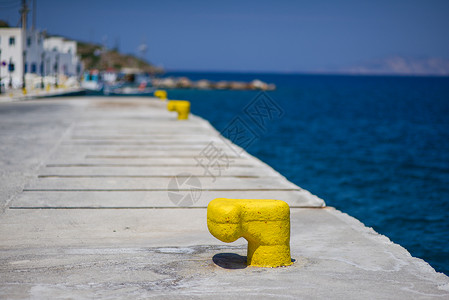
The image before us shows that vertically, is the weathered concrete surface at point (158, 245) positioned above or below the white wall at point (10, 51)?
below

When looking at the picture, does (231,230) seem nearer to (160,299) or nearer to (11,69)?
(160,299)

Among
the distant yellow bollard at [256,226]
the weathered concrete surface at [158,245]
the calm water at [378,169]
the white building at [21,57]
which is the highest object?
the white building at [21,57]

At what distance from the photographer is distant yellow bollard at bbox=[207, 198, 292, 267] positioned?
465 centimetres

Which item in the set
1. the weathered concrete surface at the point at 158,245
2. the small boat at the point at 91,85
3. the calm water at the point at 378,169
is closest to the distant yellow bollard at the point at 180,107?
the calm water at the point at 378,169

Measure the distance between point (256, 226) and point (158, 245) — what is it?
145 centimetres

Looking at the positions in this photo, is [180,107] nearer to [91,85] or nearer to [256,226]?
[256,226]

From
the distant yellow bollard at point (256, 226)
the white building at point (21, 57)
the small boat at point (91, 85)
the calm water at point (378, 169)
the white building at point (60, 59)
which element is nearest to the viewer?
the distant yellow bollard at point (256, 226)

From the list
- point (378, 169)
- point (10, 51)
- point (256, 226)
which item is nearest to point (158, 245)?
point (256, 226)

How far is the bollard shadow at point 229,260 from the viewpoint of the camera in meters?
5.04

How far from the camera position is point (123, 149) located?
1239cm

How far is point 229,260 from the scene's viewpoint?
5215mm

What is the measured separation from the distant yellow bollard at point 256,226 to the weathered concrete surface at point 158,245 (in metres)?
0.18

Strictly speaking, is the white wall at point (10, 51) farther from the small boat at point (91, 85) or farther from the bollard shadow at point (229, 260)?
the bollard shadow at point (229, 260)

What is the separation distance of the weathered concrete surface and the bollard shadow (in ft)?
0.04
